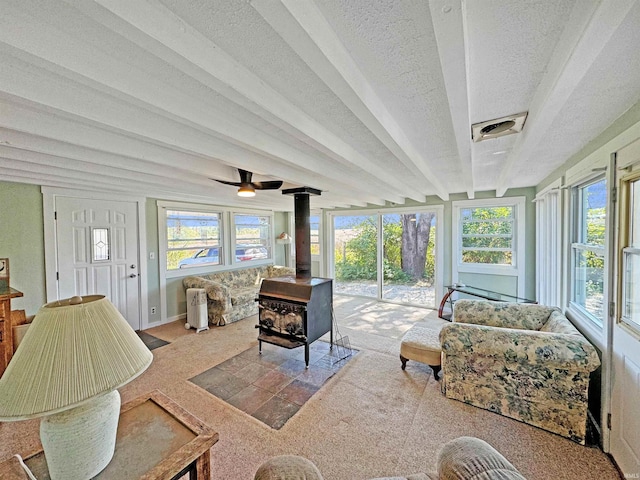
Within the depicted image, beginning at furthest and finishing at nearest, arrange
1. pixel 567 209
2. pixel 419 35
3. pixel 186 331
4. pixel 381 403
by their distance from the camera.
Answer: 1. pixel 186 331
2. pixel 567 209
3. pixel 381 403
4. pixel 419 35

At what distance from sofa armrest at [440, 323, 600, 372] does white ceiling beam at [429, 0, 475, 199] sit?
5.25 feet

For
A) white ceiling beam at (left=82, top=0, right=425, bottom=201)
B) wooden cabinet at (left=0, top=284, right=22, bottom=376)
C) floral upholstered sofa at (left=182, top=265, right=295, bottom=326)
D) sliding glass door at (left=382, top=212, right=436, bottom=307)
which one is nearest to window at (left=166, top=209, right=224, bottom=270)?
floral upholstered sofa at (left=182, top=265, right=295, bottom=326)

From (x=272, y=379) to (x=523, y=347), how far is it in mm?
2233

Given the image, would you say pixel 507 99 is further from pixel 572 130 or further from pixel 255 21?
pixel 255 21

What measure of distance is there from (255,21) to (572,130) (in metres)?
2.20

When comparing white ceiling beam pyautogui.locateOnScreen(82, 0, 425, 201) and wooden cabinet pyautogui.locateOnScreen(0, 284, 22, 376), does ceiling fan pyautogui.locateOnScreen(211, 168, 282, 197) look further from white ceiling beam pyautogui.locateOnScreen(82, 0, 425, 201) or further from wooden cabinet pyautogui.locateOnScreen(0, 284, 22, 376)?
wooden cabinet pyautogui.locateOnScreen(0, 284, 22, 376)

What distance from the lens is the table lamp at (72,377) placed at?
31.1 inches

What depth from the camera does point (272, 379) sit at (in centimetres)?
277

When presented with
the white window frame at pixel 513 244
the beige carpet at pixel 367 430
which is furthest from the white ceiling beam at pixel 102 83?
the white window frame at pixel 513 244

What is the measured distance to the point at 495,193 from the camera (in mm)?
4629

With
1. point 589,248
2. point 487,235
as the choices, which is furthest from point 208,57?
point 487,235

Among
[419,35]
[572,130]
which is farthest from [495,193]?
[419,35]

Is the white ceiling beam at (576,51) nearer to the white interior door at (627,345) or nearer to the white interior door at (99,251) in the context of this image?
the white interior door at (627,345)

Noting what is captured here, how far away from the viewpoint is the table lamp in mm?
790
